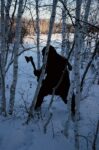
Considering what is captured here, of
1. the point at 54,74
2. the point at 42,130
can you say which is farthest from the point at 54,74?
the point at 42,130

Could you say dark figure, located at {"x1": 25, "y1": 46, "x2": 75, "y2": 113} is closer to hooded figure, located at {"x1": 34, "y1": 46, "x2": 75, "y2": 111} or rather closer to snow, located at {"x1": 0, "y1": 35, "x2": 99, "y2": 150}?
hooded figure, located at {"x1": 34, "y1": 46, "x2": 75, "y2": 111}

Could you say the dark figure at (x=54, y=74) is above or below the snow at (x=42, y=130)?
above

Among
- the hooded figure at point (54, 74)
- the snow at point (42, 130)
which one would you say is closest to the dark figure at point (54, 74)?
the hooded figure at point (54, 74)

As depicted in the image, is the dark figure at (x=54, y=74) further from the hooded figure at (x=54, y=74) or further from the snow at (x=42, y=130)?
the snow at (x=42, y=130)

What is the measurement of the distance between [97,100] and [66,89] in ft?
8.14

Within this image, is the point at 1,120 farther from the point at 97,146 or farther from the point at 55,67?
the point at 97,146

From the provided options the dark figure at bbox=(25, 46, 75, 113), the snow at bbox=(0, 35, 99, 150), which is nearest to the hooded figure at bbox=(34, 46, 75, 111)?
the dark figure at bbox=(25, 46, 75, 113)

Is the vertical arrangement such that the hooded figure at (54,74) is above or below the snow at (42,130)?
above

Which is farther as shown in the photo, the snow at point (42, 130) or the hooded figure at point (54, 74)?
the hooded figure at point (54, 74)

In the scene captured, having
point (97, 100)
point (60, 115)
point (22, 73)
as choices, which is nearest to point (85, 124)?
point (60, 115)

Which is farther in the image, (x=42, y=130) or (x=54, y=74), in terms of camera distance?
(x=54, y=74)

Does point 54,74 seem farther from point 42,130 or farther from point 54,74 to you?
point 42,130

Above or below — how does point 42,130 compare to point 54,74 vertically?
below

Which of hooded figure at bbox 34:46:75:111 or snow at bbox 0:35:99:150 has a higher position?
hooded figure at bbox 34:46:75:111
